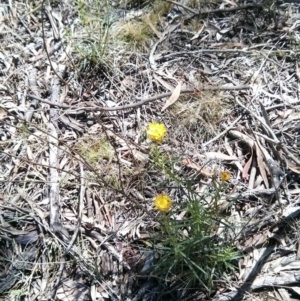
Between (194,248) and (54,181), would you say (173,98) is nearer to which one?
(54,181)

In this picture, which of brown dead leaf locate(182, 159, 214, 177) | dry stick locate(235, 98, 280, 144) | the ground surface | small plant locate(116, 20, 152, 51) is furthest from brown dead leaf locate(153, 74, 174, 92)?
brown dead leaf locate(182, 159, 214, 177)

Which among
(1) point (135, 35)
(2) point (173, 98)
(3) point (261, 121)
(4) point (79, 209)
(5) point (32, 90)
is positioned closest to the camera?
(4) point (79, 209)

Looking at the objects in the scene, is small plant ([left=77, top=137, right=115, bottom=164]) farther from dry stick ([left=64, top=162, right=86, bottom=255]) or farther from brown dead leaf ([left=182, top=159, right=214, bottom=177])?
brown dead leaf ([left=182, top=159, right=214, bottom=177])

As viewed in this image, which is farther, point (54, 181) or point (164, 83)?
point (164, 83)

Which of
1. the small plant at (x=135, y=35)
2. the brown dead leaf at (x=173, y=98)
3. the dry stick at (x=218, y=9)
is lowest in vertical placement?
the brown dead leaf at (x=173, y=98)

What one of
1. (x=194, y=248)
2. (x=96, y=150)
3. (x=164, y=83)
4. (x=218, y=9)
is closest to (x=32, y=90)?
(x=96, y=150)

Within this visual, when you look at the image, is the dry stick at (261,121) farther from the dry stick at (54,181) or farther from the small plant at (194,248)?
the dry stick at (54,181)

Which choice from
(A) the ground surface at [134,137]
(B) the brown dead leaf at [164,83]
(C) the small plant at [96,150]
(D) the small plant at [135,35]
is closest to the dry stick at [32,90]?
(A) the ground surface at [134,137]

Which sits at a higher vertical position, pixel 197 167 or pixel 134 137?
pixel 134 137
